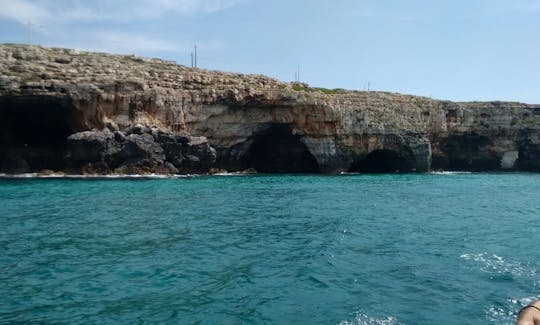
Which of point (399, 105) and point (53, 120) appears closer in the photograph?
point (53, 120)

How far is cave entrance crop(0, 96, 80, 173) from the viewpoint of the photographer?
151ft

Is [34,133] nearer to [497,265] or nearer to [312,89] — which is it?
[312,89]

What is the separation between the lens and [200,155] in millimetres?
48469

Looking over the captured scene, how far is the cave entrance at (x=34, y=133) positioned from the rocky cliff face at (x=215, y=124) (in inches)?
3.8

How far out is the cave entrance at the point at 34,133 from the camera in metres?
46.0

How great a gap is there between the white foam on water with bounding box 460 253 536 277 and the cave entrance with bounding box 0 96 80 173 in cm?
3855

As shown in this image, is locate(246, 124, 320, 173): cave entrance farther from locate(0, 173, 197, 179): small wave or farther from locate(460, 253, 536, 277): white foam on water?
locate(460, 253, 536, 277): white foam on water

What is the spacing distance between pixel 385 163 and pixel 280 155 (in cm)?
1553

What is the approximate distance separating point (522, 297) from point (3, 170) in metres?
46.5

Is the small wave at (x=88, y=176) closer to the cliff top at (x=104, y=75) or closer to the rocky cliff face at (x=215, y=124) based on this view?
the rocky cliff face at (x=215, y=124)

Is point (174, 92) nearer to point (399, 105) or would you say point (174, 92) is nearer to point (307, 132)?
point (307, 132)

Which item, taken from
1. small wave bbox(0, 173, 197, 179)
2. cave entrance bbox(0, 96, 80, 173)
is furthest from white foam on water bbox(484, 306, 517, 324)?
cave entrance bbox(0, 96, 80, 173)

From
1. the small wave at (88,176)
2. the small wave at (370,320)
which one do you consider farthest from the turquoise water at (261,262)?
the small wave at (88,176)

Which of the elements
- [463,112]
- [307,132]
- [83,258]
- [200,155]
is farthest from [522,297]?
[463,112]
